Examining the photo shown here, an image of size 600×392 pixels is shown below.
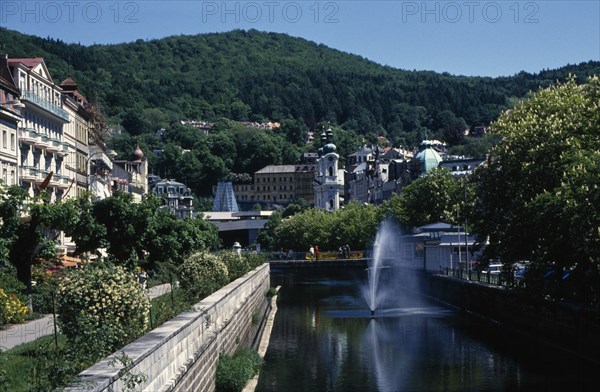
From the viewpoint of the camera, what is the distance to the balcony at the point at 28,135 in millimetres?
60713

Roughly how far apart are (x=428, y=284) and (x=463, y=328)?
26078 mm

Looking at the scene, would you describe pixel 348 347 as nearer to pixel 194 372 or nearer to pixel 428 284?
pixel 194 372

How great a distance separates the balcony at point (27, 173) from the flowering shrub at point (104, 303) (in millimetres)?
38498

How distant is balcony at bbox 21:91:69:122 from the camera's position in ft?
207

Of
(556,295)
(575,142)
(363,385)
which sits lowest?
(363,385)

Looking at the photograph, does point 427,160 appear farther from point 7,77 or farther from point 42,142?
point 7,77

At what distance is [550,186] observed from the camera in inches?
1809

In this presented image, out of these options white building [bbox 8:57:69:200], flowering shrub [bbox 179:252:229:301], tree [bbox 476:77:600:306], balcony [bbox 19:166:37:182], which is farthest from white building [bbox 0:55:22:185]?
tree [bbox 476:77:600:306]

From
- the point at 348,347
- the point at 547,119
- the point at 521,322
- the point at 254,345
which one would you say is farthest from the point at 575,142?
the point at 254,345

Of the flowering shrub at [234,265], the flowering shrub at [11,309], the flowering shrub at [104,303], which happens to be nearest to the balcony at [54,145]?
the flowering shrub at [234,265]

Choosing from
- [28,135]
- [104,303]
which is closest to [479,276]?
[28,135]

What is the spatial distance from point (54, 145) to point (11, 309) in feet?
123

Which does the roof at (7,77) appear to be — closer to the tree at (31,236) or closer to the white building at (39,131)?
the white building at (39,131)

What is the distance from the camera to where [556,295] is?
40219mm
